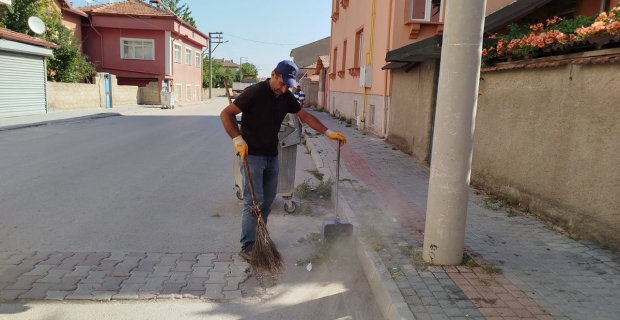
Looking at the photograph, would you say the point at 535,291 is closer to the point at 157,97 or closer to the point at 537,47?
the point at 537,47

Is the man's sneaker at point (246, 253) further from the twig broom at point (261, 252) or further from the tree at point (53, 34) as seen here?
the tree at point (53, 34)

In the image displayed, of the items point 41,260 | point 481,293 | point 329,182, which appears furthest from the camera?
point 329,182

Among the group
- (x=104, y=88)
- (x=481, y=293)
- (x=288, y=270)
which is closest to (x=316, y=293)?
(x=288, y=270)

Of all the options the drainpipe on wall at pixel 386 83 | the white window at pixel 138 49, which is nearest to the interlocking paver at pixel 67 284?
the drainpipe on wall at pixel 386 83

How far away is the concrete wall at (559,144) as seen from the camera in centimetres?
446

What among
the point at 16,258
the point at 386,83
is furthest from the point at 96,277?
the point at 386,83

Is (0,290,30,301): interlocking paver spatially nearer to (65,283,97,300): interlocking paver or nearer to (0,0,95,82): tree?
(65,283,97,300): interlocking paver

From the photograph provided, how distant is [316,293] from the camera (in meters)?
3.89

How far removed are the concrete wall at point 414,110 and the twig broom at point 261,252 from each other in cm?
554

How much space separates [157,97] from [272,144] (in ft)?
102

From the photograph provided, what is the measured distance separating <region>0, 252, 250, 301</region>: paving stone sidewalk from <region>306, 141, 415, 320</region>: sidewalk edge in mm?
1093

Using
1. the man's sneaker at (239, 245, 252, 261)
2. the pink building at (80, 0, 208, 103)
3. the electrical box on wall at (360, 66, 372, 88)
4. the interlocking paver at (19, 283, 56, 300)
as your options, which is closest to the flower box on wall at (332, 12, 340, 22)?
the electrical box on wall at (360, 66, 372, 88)

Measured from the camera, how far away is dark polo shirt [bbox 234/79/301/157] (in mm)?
4266

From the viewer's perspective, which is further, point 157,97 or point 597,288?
point 157,97
